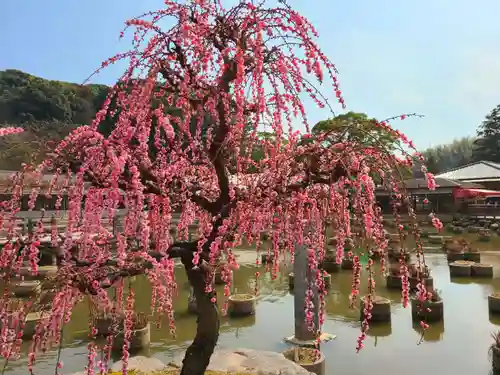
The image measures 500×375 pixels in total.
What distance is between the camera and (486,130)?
52.3 meters

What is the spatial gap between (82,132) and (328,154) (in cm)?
201

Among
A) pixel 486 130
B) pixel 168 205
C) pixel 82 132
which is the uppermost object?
pixel 486 130

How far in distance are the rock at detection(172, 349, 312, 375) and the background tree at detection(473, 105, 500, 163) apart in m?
52.0

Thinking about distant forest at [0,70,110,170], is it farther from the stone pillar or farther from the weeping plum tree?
the weeping plum tree

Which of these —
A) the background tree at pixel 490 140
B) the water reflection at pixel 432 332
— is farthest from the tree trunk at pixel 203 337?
the background tree at pixel 490 140

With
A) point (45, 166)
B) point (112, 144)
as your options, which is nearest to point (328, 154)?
point (112, 144)

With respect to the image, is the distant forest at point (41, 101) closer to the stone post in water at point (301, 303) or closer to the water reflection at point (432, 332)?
the stone post in water at point (301, 303)

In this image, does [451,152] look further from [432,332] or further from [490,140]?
[432,332]

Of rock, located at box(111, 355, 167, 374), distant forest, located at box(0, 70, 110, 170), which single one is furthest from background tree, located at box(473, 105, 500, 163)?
rock, located at box(111, 355, 167, 374)

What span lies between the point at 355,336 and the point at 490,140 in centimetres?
5061

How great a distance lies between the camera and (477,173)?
3394cm

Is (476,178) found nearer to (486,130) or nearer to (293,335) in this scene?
(486,130)

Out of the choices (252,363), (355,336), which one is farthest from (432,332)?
(252,363)

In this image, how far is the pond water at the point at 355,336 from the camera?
23.5ft
